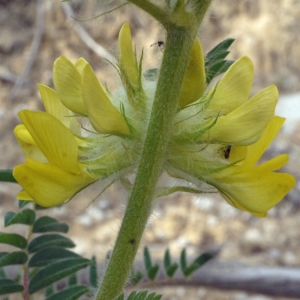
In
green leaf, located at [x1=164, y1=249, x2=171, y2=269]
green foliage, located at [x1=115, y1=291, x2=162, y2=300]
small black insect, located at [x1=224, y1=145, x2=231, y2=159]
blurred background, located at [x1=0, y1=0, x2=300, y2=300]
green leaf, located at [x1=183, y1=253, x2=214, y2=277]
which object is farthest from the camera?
blurred background, located at [x1=0, y1=0, x2=300, y2=300]

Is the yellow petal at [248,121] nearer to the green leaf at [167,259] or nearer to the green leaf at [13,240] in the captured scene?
the green leaf at [13,240]

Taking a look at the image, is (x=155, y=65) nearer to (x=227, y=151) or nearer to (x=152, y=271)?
(x=152, y=271)

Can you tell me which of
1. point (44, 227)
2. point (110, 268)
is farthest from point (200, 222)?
point (110, 268)

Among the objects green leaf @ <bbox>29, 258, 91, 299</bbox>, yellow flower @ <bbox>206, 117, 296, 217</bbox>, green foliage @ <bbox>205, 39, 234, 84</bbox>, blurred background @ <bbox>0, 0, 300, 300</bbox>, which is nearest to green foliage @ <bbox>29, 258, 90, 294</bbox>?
green leaf @ <bbox>29, 258, 91, 299</bbox>

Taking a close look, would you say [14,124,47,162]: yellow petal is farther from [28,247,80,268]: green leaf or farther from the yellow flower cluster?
[28,247,80,268]: green leaf

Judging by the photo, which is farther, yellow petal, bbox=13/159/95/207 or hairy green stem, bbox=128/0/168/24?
yellow petal, bbox=13/159/95/207

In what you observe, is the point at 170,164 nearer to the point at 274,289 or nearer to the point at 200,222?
the point at 274,289
